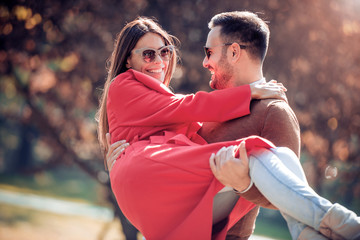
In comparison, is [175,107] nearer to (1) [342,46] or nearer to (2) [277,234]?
(1) [342,46]

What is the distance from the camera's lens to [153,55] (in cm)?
366

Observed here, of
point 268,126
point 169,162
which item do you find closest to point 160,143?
point 169,162

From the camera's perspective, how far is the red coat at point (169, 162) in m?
2.53

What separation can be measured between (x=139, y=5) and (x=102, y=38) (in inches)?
29.8

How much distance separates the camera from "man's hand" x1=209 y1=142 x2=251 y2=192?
240 centimetres

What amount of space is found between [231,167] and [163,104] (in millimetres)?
843

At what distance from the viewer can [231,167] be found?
240cm

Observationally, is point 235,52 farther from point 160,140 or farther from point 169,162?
point 169,162

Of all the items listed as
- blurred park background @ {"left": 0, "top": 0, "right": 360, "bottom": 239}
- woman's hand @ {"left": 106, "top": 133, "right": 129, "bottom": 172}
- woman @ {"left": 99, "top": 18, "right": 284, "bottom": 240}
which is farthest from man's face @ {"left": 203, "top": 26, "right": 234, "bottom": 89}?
blurred park background @ {"left": 0, "top": 0, "right": 360, "bottom": 239}

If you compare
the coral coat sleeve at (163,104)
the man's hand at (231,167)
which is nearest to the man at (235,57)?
the coral coat sleeve at (163,104)

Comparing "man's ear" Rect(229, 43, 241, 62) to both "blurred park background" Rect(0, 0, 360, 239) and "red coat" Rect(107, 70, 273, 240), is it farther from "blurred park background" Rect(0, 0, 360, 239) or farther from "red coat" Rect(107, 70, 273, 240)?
"blurred park background" Rect(0, 0, 360, 239)

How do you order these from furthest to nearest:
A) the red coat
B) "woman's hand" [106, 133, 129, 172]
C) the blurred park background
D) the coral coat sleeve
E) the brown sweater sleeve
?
the blurred park background → "woman's hand" [106, 133, 129, 172] → the coral coat sleeve → the brown sweater sleeve → the red coat

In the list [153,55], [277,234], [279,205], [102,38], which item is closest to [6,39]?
[102,38]

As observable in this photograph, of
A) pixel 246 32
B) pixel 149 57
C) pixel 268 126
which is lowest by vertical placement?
pixel 268 126
